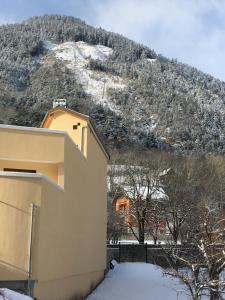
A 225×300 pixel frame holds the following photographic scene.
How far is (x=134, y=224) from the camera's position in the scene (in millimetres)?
54062

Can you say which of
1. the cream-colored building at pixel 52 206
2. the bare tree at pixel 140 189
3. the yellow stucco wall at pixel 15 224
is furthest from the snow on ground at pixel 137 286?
the bare tree at pixel 140 189

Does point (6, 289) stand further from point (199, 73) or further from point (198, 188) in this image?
point (199, 73)

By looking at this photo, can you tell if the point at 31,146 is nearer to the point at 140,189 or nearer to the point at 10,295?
the point at 10,295

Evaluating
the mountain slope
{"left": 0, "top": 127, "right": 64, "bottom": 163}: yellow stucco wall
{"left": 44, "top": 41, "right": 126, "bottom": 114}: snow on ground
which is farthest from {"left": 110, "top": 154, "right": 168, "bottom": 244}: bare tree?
{"left": 44, "top": 41, "right": 126, "bottom": 114}: snow on ground

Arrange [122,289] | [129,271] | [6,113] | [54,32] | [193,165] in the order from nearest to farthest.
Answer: [122,289] → [129,271] → [193,165] → [6,113] → [54,32]

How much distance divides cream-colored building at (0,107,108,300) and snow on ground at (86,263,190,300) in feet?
3.18

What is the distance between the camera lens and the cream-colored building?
16.1 meters

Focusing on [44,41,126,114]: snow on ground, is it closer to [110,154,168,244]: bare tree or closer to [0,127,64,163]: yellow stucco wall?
[110,154,168,244]: bare tree

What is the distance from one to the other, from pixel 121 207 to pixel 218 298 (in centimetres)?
4319

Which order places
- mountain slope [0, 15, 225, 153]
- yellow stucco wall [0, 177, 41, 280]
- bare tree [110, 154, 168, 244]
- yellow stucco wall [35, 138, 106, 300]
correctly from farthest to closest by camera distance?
mountain slope [0, 15, 225, 153] < bare tree [110, 154, 168, 244] < yellow stucco wall [35, 138, 106, 300] < yellow stucco wall [0, 177, 41, 280]

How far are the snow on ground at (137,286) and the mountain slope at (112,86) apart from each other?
39042mm

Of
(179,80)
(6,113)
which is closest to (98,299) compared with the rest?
(6,113)

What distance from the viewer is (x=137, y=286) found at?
2961 centimetres

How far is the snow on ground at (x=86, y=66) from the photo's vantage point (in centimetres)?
15700
